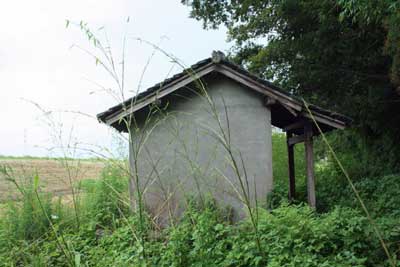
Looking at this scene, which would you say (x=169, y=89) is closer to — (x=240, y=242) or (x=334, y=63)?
(x=240, y=242)

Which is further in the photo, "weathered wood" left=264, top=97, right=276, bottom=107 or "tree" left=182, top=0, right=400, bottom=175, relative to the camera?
"tree" left=182, top=0, right=400, bottom=175

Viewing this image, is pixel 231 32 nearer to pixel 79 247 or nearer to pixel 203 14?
pixel 203 14

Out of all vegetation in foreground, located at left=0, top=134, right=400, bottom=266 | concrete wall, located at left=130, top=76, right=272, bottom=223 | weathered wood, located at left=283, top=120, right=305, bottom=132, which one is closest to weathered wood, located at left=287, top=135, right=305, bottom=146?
weathered wood, located at left=283, top=120, right=305, bottom=132

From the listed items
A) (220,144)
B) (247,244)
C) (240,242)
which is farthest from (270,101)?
(247,244)

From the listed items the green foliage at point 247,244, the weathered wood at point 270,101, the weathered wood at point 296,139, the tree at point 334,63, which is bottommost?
the green foliage at point 247,244

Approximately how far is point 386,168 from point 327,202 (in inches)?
171

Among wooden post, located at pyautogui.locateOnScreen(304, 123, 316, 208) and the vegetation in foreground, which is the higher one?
wooden post, located at pyautogui.locateOnScreen(304, 123, 316, 208)

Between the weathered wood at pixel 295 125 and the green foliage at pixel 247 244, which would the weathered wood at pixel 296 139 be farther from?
the green foliage at pixel 247 244

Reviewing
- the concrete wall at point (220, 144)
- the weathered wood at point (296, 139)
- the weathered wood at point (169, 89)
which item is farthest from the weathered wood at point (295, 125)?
the weathered wood at point (169, 89)

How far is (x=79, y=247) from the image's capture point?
6250 mm

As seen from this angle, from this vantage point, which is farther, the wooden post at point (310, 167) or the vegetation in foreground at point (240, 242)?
the wooden post at point (310, 167)

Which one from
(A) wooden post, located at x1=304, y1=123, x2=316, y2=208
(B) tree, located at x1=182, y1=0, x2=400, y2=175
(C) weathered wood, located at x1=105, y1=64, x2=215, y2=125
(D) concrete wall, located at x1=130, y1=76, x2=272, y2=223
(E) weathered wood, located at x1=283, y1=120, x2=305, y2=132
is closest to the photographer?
(C) weathered wood, located at x1=105, y1=64, x2=215, y2=125

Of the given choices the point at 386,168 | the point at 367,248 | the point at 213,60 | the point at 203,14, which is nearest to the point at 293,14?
the point at 203,14

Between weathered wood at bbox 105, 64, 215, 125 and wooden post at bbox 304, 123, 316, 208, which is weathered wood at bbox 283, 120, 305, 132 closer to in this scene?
wooden post at bbox 304, 123, 316, 208
